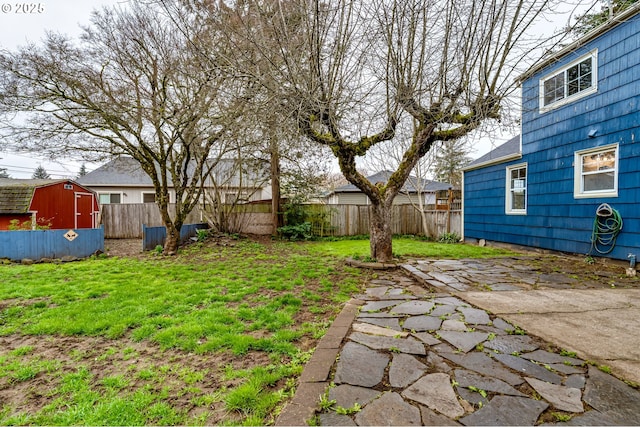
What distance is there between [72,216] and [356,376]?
1448 centimetres

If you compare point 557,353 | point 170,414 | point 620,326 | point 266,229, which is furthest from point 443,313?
point 266,229

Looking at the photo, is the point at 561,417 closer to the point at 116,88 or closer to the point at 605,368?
the point at 605,368

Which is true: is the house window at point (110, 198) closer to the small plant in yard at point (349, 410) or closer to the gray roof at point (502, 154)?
the gray roof at point (502, 154)

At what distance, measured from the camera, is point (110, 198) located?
1612cm

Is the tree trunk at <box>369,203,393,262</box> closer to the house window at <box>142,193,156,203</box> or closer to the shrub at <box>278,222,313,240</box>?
the shrub at <box>278,222,313,240</box>

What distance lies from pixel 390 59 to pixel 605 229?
17.6ft

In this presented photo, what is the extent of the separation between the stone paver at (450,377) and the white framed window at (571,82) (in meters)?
5.30

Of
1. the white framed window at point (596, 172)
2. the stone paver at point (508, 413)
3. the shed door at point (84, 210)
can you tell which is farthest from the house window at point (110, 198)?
the white framed window at point (596, 172)

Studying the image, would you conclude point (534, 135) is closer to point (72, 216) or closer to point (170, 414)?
point (170, 414)

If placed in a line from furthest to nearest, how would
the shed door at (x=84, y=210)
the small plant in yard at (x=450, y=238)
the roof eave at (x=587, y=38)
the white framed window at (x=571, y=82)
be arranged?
the shed door at (x=84, y=210)
the small plant in yard at (x=450, y=238)
the white framed window at (x=571, y=82)
the roof eave at (x=587, y=38)

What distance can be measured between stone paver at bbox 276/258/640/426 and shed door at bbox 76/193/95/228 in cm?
1405

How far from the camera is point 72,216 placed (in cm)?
1186

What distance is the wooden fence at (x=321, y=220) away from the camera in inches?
429

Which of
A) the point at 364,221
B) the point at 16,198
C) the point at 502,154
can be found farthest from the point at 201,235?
the point at 502,154
